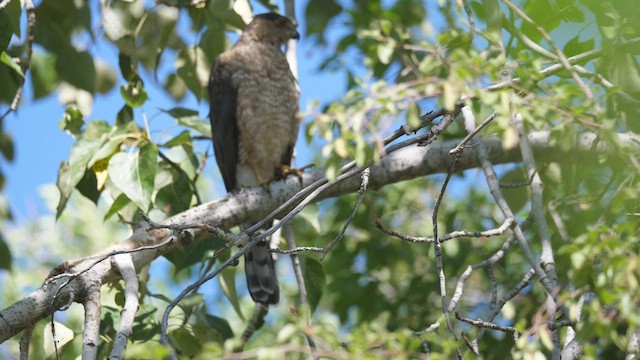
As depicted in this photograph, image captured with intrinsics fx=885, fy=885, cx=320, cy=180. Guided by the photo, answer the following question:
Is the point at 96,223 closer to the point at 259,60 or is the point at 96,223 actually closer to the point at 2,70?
the point at 259,60

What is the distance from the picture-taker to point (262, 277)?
4957mm

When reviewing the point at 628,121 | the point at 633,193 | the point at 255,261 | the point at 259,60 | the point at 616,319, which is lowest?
the point at 616,319

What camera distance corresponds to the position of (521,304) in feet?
16.6

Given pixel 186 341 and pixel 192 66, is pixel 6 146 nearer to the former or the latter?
pixel 192 66

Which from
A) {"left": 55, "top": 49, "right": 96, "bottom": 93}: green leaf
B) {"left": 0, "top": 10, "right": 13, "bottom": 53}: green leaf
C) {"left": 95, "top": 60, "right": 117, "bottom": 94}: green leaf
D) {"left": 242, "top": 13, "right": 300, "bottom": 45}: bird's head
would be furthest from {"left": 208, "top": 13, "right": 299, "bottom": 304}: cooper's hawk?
{"left": 0, "top": 10, "right": 13, "bottom": 53}: green leaf

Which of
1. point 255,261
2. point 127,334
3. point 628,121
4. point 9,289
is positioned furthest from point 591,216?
point 9,289

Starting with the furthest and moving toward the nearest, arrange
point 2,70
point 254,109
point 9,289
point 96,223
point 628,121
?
1. point 96,223
2. point 9,289
3. point 254,109
4. point 2,70
5. point 628,121

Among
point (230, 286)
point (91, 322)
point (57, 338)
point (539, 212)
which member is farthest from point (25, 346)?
point (539, 212)

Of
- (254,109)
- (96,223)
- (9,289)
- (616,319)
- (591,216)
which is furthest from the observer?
(96,223)

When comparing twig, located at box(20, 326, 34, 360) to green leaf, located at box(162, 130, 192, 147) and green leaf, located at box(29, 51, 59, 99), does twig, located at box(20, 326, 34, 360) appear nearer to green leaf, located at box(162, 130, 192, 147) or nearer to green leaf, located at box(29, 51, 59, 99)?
green leaf, located at box(162, 130, 192, 147)

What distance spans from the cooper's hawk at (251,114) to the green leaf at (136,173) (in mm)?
1616

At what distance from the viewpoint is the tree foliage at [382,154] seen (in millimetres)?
2074

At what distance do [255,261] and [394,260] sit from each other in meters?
1.26

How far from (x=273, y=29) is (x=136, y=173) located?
253 centimetres
